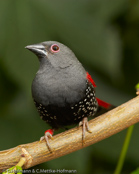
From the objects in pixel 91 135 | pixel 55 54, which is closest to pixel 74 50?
pixel 55 54

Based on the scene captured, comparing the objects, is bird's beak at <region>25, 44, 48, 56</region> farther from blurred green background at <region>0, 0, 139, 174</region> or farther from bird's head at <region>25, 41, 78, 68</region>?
blurred green background at <region>0, 0, 139, 174</region>

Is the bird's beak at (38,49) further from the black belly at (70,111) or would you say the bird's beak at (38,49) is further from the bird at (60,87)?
the black belly at (70,111)

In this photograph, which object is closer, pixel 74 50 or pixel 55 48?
pixel 55 48

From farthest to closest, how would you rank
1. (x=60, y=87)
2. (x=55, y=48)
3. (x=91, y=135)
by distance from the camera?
(x=55, y=48), (x=60, y=87), (x=91, y=135)

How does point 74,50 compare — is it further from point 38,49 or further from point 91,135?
point 91,135

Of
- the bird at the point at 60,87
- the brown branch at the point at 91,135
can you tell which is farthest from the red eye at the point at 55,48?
the brown branch at the point at 91,135

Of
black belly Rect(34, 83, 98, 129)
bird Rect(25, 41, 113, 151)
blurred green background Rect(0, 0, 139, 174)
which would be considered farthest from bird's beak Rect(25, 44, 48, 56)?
black belly Rect(34, 83, 98, 129)

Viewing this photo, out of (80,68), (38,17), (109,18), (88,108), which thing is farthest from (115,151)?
(38,17)
